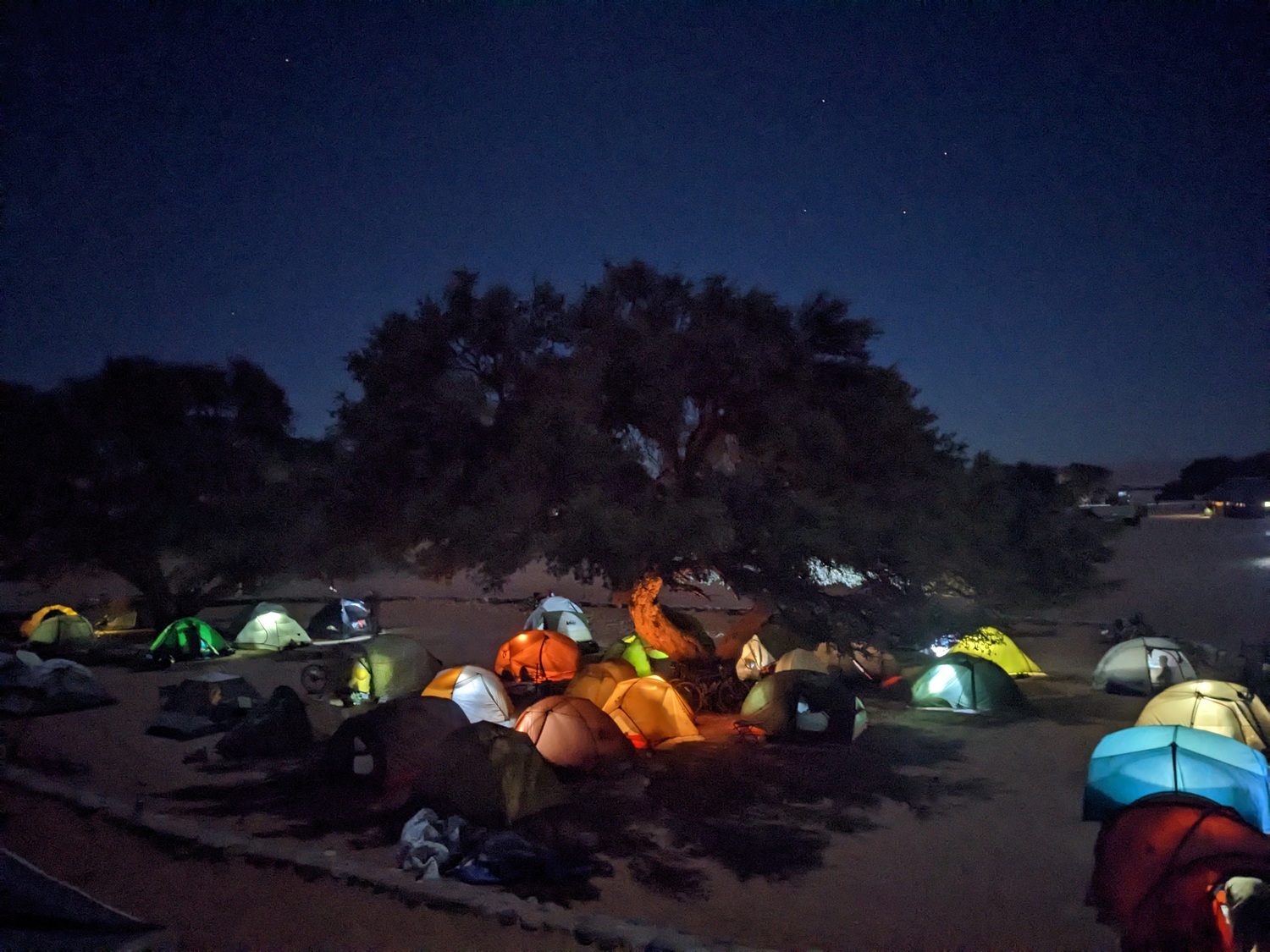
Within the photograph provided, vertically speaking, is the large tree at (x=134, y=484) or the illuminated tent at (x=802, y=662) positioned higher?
the large tree at (x=134, y=484)

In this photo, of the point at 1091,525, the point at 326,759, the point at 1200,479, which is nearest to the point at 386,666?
the point at 326,759

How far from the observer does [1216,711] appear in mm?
10469

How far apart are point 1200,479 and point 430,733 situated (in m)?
104

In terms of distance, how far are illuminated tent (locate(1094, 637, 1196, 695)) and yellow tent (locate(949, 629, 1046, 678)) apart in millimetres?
1444

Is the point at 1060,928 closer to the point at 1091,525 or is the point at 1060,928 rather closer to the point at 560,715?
the point at 560,715

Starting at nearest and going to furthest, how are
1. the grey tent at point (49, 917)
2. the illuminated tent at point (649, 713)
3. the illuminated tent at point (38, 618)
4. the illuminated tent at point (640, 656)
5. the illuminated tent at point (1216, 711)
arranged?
the grey tent at point (49, 917), the illuminated tent at point (1216, 711), the illuminated tent at point (649, 713), the illuminated tent at point (640, 656), the illuminated tent at point (38, 618)

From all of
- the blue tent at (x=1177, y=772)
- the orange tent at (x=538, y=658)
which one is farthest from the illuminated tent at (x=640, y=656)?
the blue tent at (x=1177, y=772)

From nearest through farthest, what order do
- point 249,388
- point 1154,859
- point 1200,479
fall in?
1. point 1154,859
2. point 249,388
3. point 1200,479

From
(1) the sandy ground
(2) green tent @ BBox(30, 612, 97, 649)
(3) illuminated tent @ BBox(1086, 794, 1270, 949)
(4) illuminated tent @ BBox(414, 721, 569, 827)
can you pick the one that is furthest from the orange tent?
(3) illuminated tent @ BBox(1086, 794, 1270, 949)

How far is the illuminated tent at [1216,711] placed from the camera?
10.4 m

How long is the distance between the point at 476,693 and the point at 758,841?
16.7ft

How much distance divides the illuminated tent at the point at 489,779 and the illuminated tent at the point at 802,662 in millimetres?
6740

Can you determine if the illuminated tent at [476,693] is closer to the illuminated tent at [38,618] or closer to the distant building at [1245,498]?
the illuminated tent at [38,618]

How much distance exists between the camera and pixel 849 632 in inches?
493
